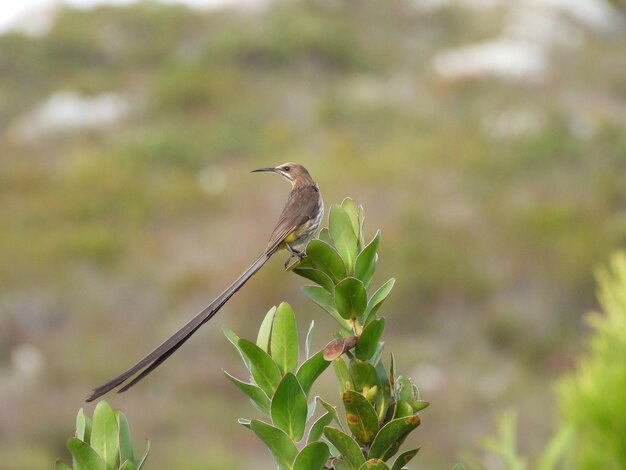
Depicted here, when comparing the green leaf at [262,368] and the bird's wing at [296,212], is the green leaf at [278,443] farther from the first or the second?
the bird's wing at [296,212]

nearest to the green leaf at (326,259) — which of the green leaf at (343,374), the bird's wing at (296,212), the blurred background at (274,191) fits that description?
the green leaf at (343,374)

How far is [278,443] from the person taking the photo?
1.14m

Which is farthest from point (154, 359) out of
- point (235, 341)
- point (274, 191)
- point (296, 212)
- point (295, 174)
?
point (274, 191)

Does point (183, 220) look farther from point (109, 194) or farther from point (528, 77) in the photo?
point (528, 77)

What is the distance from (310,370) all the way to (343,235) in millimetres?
219

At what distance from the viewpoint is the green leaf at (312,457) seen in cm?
109

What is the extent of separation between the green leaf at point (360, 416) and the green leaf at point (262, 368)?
93 mm

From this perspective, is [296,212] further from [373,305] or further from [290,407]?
[290,407]

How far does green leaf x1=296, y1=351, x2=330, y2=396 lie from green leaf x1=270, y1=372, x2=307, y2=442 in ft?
0.11

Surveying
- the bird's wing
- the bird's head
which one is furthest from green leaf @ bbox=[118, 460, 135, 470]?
the bird's head

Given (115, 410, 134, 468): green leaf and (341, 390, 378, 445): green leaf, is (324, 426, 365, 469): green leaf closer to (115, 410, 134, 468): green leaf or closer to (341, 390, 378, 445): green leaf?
(341, 390, 378, 445): green leaf

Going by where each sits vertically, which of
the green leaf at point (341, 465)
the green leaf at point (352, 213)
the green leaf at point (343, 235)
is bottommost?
the green leaf at point (341, 465)

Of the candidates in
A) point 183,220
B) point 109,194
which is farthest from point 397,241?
point 109,194

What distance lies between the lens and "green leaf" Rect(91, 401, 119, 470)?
3.70 feet
